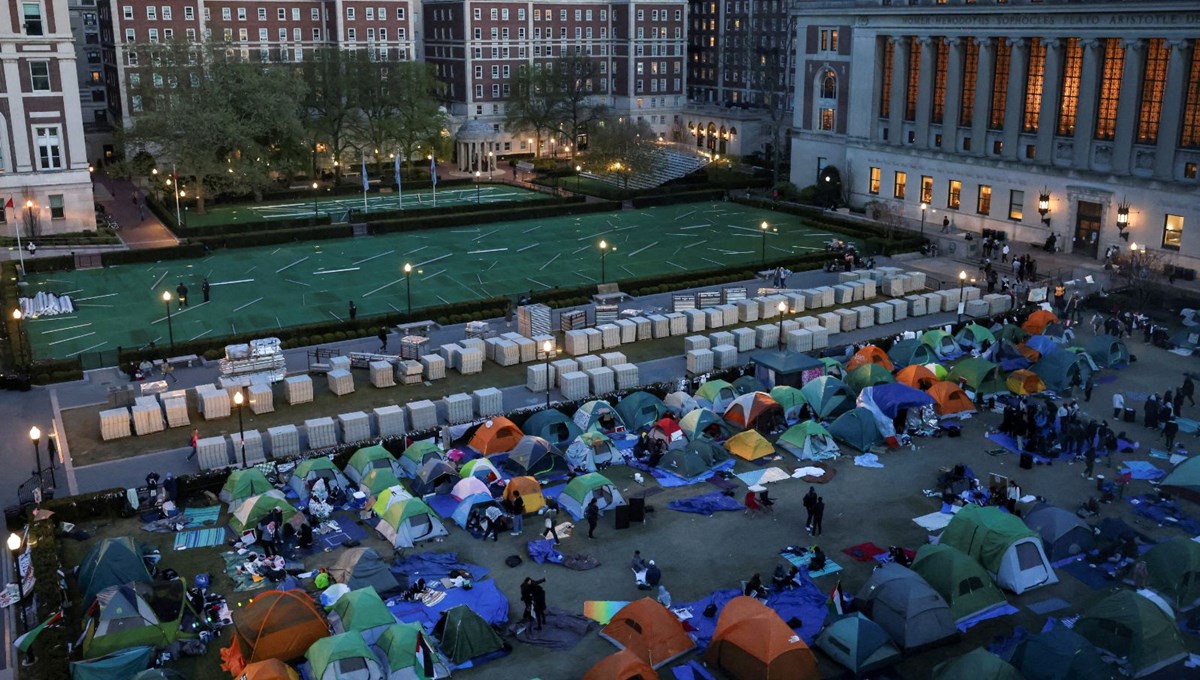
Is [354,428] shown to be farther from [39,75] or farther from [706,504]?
[39,75]

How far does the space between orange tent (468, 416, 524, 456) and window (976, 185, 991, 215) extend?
A: 49177mm

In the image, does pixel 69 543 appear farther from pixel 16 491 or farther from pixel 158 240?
pixel 158 240

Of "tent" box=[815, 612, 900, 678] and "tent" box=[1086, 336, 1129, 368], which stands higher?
"tent" box=[1086, 336, 1129, 368]

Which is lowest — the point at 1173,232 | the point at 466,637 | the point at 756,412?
the point at 466,637

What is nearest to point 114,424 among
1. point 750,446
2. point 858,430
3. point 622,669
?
point 750,446

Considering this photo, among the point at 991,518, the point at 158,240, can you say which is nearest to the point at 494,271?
the point at 158,240

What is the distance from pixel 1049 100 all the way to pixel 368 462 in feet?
176

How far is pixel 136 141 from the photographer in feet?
268

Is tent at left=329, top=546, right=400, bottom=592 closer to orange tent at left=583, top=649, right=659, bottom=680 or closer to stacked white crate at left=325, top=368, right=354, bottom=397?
orange tent at left=583, top=649, right=659, bottom=680

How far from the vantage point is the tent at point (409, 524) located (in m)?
30.5

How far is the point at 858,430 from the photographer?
3747 cm

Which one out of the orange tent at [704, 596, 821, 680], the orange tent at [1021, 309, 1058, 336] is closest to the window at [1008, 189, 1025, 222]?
the orange tent at [1021, 309, 1058, 336]

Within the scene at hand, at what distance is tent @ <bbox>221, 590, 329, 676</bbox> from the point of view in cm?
2425

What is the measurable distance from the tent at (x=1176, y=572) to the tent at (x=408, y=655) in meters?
18.1
